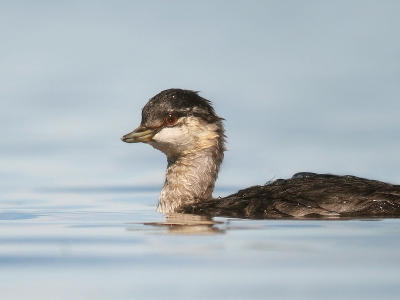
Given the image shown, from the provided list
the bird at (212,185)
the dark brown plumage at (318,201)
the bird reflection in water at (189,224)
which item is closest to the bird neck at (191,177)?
the bird at (212,185)

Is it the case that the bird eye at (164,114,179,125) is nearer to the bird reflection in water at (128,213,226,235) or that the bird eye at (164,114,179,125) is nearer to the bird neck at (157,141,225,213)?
the bird neck at (157,141,225,213)

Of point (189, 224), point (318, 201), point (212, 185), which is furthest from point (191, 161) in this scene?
point (318, 201)

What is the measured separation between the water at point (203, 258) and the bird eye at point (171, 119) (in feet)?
4.37

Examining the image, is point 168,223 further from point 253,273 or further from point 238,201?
point 253,273

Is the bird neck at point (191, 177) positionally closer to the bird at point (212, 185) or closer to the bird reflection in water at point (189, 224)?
the bird at point (212, 185)

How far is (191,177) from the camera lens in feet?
44.2

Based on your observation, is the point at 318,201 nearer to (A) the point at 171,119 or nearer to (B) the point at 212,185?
(B) the point at 212,185

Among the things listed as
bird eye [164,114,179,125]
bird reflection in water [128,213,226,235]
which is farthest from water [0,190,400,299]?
bird eye [164,114,179,125]

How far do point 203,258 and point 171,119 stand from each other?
15.4 ft

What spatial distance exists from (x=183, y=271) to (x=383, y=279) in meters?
1.59

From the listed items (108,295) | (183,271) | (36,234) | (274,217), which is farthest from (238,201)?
(108,295)

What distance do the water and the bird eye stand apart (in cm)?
133

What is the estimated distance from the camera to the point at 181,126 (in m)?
13.2

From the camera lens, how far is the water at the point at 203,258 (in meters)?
7.53
